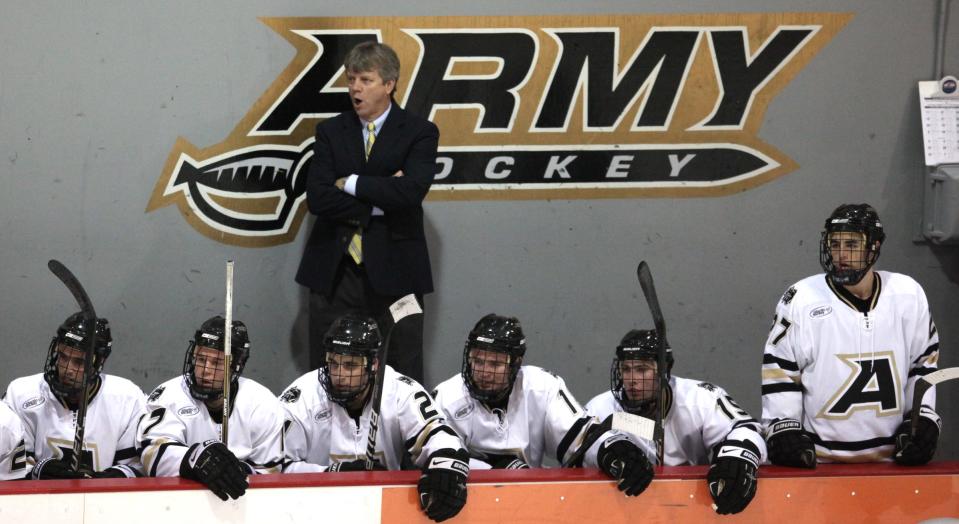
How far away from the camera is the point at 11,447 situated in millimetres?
4125

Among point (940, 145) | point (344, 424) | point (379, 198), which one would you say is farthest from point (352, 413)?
point (940, 145)

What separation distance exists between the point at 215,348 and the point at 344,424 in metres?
0.53

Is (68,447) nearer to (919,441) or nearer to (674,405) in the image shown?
(674,405)

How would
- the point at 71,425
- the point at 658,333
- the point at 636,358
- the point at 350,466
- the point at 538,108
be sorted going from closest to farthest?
the point at 658,333 → the point at 350,466 → the point at 636,358 → the point at 71,425 → the point at 538,108

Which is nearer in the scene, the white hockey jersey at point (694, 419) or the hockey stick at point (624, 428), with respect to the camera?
the hockey stick at point (624, 428)

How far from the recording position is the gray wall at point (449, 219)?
573 centimetres

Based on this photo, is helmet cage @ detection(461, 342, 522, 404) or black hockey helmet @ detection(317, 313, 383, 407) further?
helmet cage @ detection(461, 342, 522, 404)

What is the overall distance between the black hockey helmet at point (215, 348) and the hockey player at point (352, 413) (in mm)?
245

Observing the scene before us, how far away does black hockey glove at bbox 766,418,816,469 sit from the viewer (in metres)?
3.95

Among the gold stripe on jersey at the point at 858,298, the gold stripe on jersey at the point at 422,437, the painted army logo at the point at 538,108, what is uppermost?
the painted army logo at the point at 538,108

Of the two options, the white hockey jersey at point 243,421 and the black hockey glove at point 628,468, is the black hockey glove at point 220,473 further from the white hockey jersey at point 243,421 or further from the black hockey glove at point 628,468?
the black hockey glove at point 628,468

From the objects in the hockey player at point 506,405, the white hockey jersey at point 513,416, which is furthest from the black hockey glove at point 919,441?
the white hockey jersey at point 513,416

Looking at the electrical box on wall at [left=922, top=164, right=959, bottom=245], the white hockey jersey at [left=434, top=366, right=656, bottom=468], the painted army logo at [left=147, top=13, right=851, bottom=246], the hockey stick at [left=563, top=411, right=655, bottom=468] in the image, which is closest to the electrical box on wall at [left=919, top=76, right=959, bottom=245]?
the electrical box on wall at [left=922, top=164, right=959, bottom=245]

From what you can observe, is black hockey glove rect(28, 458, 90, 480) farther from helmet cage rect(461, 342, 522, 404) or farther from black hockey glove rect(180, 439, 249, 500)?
helmet cage rect(461, 342, 522, 404)
